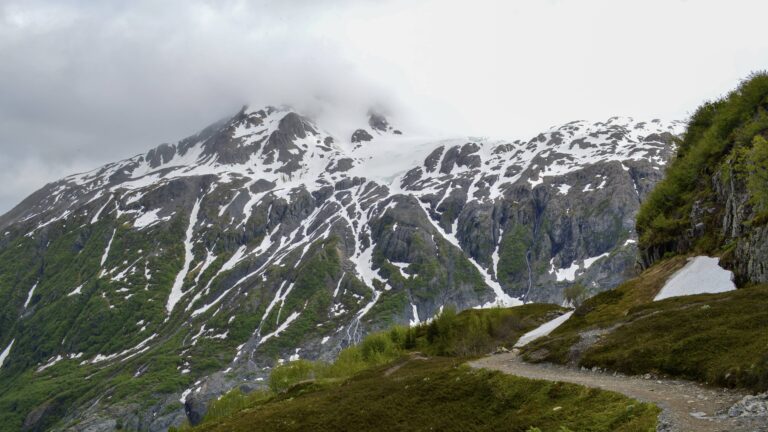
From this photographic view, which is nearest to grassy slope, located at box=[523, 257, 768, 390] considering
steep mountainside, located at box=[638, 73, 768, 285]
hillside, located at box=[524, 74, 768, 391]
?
hillside, located at box=[524, 74, 768, 391]

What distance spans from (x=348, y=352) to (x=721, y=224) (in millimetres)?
80979

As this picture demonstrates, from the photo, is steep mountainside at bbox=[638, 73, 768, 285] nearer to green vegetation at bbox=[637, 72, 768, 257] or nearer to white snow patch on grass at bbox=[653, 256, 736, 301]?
green vegetation at bbox=[637, 72, 768, 257]

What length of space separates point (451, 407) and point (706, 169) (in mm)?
69446

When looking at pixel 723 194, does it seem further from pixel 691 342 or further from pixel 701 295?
pixel 691 342

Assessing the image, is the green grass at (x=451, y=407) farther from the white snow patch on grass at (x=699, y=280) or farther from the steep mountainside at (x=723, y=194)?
the white snow patch on grass at (x=699, y=280)

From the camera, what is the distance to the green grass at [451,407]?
88.7ft

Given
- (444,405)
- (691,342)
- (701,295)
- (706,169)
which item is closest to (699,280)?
(701,295)

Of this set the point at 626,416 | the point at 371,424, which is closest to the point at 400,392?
the point at 371,424

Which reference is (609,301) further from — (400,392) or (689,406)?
(689,406)

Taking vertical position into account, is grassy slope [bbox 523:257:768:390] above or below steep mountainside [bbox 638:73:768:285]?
below

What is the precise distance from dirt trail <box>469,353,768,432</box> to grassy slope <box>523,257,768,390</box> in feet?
3.50

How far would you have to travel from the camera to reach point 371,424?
40.9 metres

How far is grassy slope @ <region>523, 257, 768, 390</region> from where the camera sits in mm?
26892

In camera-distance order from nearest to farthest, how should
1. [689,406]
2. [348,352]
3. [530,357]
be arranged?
[689,406]
[530,357]
[348,352]
